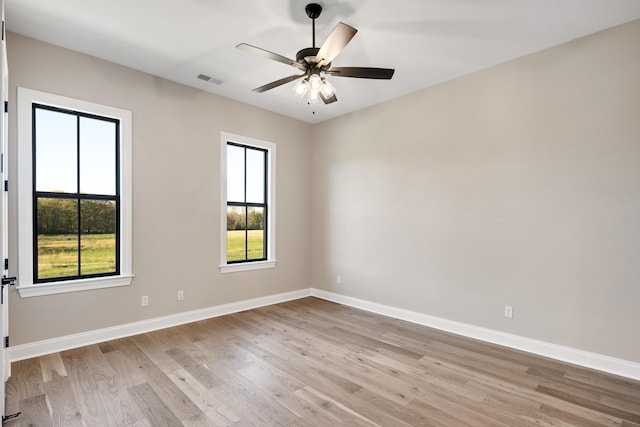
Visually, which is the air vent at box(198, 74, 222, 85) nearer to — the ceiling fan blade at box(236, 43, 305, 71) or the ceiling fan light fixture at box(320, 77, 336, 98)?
the ceiling fan blade at box(236, 43, 305, 71)

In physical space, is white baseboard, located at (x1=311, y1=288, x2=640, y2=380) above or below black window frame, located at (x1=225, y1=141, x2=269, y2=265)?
below

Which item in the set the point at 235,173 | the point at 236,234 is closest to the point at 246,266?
the point at 236,234

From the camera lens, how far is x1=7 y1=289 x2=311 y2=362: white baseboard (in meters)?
3.13

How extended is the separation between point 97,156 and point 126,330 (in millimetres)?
1966

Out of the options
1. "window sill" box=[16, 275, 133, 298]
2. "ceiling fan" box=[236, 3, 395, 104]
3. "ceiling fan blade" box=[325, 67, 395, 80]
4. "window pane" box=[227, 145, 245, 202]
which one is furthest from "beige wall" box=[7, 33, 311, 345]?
"ceiling fan blade" box=[325, 67, 395, 80]

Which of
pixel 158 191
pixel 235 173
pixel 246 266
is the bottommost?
pixel 246 266

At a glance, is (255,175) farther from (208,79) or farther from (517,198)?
(517,198)

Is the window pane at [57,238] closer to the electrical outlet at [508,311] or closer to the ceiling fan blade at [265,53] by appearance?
the ceiling fan blade at [265,53]

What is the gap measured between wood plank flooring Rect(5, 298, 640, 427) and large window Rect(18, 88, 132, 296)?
81 centimetres

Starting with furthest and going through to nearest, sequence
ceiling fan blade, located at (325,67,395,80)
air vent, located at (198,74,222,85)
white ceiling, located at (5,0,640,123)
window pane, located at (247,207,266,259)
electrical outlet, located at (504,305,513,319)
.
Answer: window pane, located at (247,207,266,259) < air vent, located at (198,74,222,85) < electrical outlet, located at (504,305,513,319) < white ceiling, located at (5,0,640,123) < ceiling fan blade, located at (325,67,395,80)

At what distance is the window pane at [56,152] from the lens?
3.29m

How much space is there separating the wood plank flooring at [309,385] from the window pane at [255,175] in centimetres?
214

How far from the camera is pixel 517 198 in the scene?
352 centimetres

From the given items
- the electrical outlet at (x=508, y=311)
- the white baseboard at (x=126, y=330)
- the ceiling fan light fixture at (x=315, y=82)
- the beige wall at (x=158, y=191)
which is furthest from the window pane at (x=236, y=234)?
the electrical outlet at (x=508, y=311)
